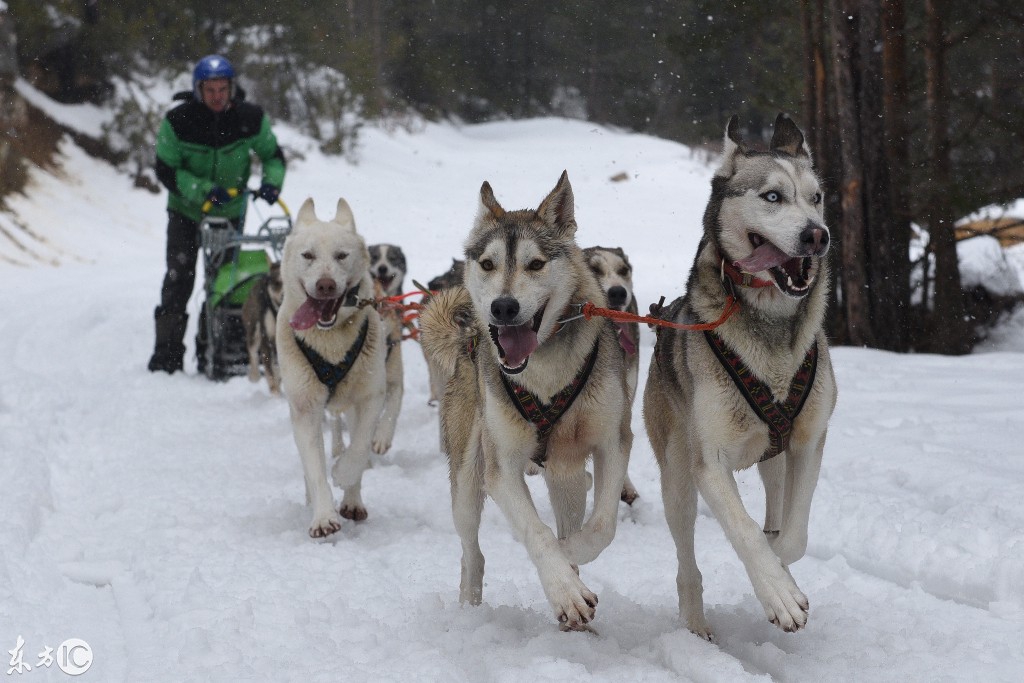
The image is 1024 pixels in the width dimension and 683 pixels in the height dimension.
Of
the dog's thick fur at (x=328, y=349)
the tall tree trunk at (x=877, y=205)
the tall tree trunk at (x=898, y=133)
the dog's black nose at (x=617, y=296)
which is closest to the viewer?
→ the dog's thick fur at (x=328, y=349)

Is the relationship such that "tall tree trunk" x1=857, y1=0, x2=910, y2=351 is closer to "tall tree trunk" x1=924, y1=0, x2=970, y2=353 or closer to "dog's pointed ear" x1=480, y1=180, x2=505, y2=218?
"tall tree trunk" x1=924, y1=0, x2=970, y2=353

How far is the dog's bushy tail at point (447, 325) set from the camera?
345 centimetres

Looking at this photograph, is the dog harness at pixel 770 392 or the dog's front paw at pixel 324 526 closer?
the dog harness at pixel 770 392

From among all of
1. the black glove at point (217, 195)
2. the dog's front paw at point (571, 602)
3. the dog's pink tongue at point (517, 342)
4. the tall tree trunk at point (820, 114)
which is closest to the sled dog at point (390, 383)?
the black glove at point (217, 195)

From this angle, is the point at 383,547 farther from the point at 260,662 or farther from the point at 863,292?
the point at 863,292

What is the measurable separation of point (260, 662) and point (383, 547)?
1.33 meters

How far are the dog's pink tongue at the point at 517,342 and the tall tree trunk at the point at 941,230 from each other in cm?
634

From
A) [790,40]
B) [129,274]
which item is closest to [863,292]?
[790,40]

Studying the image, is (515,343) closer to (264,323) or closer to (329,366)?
(329,366)

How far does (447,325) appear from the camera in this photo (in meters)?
3.51

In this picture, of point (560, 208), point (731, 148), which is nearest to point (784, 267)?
point (731, 148)

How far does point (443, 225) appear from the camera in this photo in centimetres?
1966

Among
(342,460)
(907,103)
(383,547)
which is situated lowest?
(383,547)

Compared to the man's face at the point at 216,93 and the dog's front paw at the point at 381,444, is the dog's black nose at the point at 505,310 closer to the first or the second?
the dog's front paw at the point at 381,444
